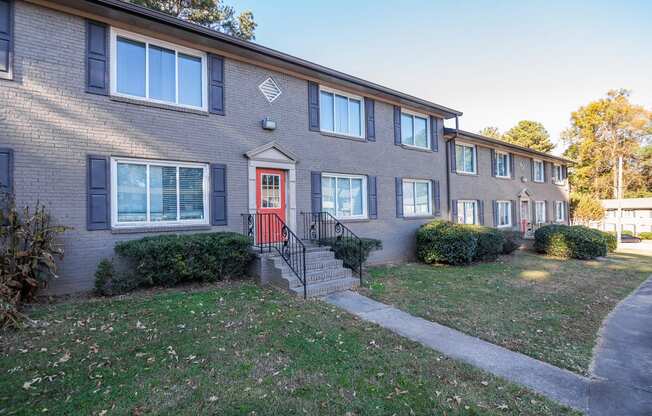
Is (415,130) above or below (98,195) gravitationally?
above

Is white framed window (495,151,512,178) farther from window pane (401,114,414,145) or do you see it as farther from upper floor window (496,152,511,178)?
window pane (401,114,414,145)

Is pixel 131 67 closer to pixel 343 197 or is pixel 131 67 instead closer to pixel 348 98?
pixel 348 98

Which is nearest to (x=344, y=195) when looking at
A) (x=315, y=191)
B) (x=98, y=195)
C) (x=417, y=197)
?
(x=315, y=191)

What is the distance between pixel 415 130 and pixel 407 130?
495 millimetres

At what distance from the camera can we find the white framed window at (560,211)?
2259 centimetres

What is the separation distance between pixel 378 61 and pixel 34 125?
45.2 ft

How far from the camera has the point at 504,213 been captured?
1795 cm

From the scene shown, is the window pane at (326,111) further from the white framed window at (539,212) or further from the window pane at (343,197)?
the white framed window at (539,212)

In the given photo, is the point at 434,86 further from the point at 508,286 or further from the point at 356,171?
the point at 508,286

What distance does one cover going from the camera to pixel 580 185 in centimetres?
3812

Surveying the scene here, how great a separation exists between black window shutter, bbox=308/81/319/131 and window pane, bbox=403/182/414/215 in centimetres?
435

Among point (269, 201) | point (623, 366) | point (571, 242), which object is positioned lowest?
point (623, 366)

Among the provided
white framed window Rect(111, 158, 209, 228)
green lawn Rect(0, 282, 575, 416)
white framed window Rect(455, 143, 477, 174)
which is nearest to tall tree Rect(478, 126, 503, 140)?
white framed window Rect(455, 143, 477, 174)

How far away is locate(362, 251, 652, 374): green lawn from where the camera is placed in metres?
4.82
